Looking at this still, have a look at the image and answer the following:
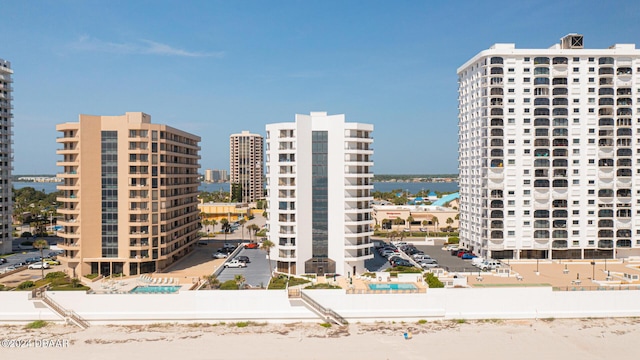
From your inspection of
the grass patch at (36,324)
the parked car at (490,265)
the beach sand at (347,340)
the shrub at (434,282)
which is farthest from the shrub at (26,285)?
the parked car at (490,265)

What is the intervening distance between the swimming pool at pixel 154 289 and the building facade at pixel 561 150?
47922 mm

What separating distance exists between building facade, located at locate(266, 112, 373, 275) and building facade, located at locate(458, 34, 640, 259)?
25323 mm

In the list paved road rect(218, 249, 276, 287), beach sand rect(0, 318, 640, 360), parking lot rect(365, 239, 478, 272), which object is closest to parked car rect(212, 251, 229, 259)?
paved road rect(218, 249, 276, 287)

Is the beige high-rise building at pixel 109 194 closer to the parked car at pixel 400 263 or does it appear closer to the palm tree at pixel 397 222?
the parked car at pixel 400 263

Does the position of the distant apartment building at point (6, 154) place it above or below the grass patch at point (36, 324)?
above

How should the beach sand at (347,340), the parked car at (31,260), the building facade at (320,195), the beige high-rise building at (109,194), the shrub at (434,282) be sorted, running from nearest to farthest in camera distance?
the beach sand at (347,340), the shrub at (434,282), the beige high-rise building at (109,194), the building facade at (320,195), the parked car at (31,260)

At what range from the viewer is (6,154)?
267 ft

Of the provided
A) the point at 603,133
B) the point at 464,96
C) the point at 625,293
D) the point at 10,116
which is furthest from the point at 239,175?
the point at 625,293

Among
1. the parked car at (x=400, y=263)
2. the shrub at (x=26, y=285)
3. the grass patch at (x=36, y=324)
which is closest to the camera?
the grass patch at (x=36, y=324)

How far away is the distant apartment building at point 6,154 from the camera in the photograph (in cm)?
7931

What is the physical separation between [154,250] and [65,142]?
58.8ft

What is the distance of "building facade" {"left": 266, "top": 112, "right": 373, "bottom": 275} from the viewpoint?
58.9m

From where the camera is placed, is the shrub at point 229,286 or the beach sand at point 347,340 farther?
the shrub at point 229,286

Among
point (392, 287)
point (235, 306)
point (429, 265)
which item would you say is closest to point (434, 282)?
point (392, 287)
